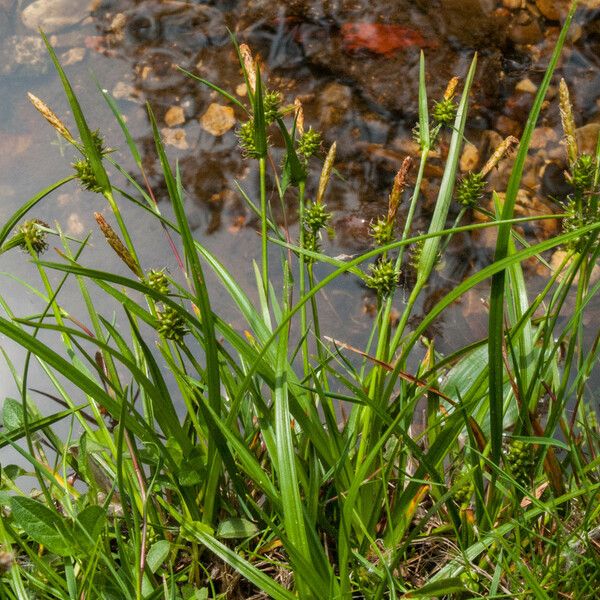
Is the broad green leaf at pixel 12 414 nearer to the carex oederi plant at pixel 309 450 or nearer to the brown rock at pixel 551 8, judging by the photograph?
the carex oederi plant at pixel 309 450

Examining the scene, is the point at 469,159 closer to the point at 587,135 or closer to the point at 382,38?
the point at 587,135

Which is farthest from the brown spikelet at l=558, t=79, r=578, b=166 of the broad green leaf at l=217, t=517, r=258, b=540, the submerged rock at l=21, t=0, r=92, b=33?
the submerged rock at l=21, t=0, r=92, b=33

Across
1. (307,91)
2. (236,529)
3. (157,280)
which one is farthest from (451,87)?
(307,91)

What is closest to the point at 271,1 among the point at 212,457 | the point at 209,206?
the point at 209,206

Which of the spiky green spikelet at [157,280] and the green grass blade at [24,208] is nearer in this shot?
the green grass blade at [24,208]

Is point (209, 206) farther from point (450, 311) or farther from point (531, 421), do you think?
point (531, 421)

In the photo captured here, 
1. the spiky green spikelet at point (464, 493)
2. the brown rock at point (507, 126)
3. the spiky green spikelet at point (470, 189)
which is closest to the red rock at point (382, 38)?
the brown rock at point (507, 126)
